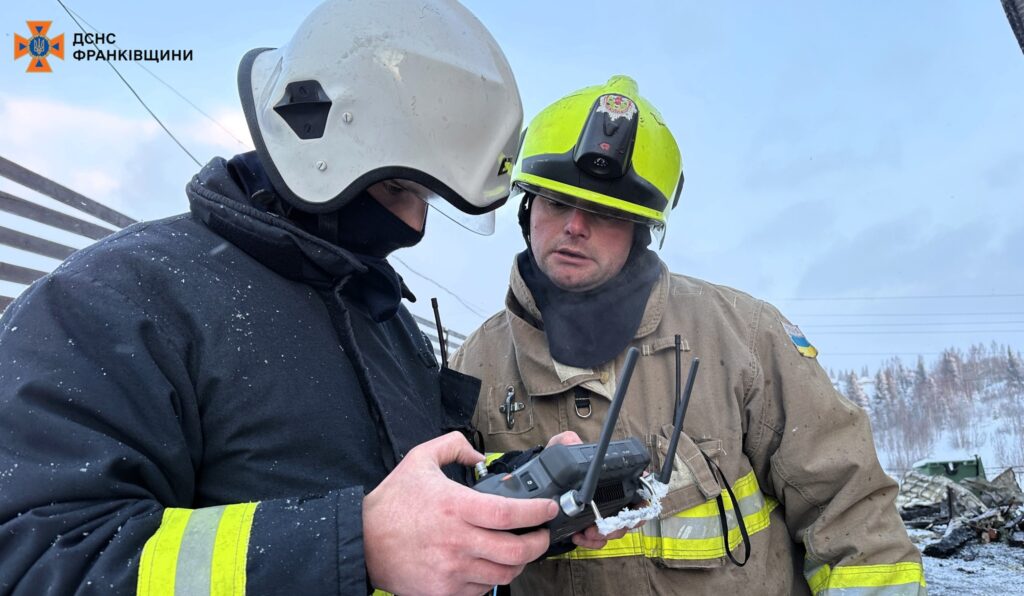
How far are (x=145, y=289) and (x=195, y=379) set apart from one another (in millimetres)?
179

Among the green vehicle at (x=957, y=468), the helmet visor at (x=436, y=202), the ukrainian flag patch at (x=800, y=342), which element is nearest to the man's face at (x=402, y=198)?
the helmet visor at (x=436, y=202)

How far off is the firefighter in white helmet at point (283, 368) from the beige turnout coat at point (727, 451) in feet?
2.05

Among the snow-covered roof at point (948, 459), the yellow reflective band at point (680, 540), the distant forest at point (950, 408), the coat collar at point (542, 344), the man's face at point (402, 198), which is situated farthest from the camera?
the distant forest at point (950, 408)

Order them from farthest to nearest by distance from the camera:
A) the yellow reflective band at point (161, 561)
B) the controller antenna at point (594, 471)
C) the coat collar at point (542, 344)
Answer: the coat collar at point (542, 344) → the controller antenna at point (594, 471) → the yellow reflective band at point (161, 561)

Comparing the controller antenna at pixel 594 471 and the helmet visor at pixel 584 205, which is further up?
the helmet visor at pixel 584 205

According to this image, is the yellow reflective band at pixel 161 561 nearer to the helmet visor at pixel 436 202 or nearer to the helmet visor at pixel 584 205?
the helmet visor at pixel 436 202

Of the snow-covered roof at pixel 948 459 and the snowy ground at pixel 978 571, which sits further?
the snow-covered roof at pixel 948 459

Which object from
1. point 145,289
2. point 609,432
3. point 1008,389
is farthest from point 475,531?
point 1008,389

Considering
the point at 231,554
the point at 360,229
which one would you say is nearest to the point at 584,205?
the point at 360,229

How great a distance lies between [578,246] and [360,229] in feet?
3.71

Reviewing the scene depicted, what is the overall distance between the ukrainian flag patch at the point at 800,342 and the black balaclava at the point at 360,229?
1.58m

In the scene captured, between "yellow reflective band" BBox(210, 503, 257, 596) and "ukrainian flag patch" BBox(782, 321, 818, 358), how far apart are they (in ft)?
6.83

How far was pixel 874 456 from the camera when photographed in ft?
7.36

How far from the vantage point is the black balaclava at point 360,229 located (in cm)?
143
